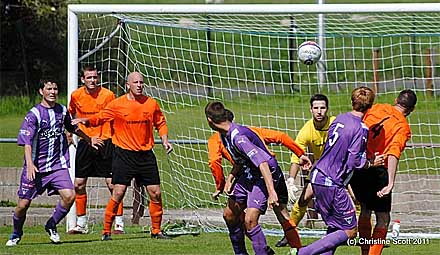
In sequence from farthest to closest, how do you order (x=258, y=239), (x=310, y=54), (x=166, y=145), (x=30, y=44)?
(x=30, y=44)
(x=310, y=54)
(x=166, y=145)
(x=258, y=239)

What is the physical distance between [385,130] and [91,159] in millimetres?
4491

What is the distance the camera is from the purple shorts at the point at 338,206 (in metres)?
9.41

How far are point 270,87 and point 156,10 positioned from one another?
922 centimetres

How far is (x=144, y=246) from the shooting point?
1139 cm

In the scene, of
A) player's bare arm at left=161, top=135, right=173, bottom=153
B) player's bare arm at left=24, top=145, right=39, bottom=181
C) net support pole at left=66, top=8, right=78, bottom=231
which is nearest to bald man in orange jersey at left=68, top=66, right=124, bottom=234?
net support pole at left=66, top=8, right=78, bottom=231

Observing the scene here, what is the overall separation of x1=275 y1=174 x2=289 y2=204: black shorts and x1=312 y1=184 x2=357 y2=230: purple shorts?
60cm

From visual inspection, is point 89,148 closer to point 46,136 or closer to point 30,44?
point 46,136

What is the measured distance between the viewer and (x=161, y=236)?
479 inches

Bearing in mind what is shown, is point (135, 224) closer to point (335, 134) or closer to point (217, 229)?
point (217, 229)

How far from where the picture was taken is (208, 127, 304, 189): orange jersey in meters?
10.5

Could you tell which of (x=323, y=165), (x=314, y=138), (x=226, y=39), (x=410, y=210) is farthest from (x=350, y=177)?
(x=226, y=39)

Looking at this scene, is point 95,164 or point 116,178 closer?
point 116,178

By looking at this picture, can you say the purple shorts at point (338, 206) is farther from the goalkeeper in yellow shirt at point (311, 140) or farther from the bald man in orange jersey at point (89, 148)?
the bald man in orange jersey at point (89, 148)

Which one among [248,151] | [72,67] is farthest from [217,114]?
[72,67]
